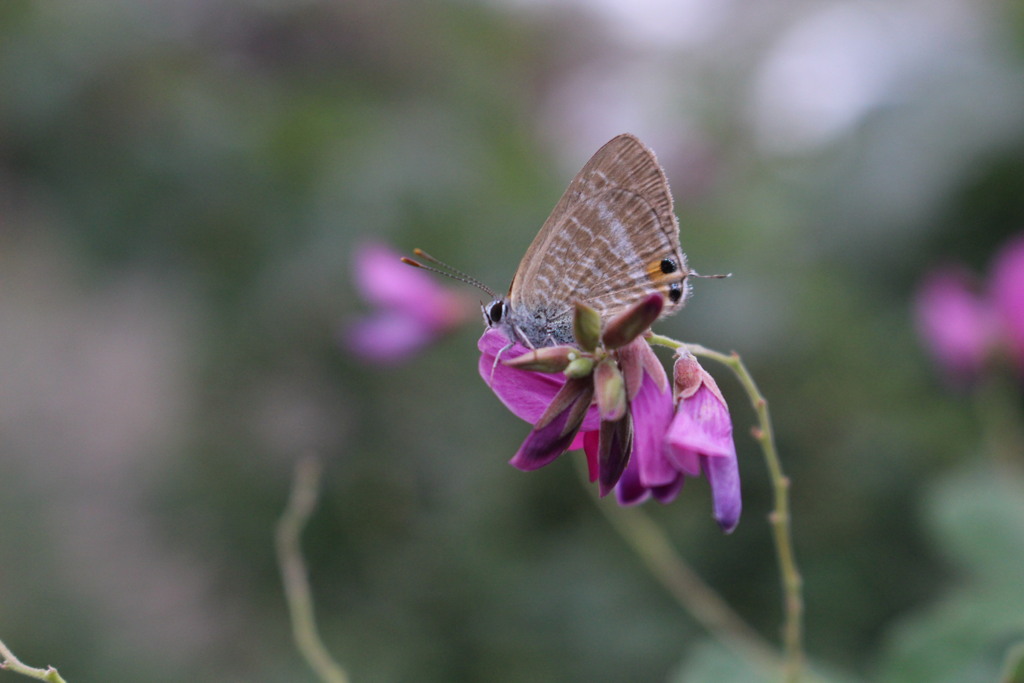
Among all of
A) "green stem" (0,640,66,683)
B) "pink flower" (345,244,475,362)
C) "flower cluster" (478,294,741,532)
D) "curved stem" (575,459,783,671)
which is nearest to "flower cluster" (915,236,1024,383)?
"curved stem" (575,459,783,671)

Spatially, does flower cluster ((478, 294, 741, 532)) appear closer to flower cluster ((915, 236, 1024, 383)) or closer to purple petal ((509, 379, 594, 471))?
purple petal ((509, 379, 594, 471))

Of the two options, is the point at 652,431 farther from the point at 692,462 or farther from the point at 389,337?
the point at 389,337

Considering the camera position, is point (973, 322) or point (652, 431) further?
point (973, 322)

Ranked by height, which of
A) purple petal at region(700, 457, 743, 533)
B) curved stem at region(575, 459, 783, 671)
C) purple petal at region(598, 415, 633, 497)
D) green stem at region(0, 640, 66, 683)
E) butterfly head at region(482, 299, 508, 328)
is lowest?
curved stem at region(575, 459, 783, 671)

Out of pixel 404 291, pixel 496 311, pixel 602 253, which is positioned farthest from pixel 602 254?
pixel 404 291

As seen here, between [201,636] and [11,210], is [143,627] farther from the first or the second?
[11,210]

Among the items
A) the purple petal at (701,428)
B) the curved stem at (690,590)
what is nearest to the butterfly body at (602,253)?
the purple petal at (701,428)

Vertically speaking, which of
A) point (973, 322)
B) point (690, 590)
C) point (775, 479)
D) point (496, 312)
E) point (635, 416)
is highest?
point (496, 312)
